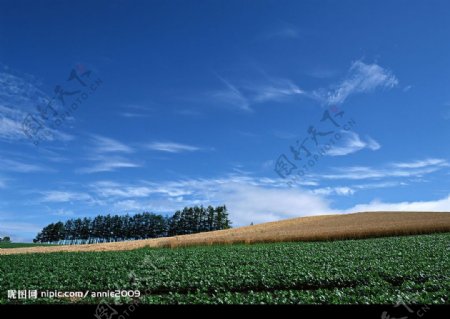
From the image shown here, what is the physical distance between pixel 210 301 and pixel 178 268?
10401 millimetres

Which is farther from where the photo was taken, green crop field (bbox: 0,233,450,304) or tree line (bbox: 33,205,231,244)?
tree line (bbox: 33,205,231,244)

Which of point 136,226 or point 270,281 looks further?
point 136,226

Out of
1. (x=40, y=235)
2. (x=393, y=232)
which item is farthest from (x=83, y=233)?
(x=393, y=232)

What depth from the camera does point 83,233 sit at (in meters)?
156

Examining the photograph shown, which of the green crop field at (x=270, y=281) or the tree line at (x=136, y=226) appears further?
the tree line at (x=136, y=226)

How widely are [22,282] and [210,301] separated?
42.4ft

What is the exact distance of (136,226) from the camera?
149m

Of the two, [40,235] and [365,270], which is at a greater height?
[40,235]

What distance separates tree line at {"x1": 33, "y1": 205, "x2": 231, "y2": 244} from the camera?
5394 inches

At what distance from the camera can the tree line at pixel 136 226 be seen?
449 feet
